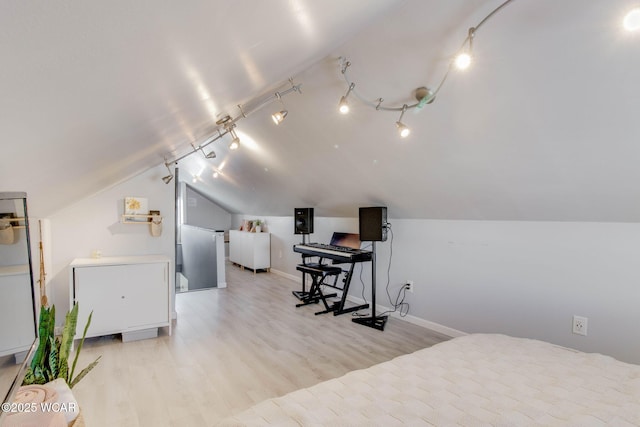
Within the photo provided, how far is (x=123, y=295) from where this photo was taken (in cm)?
331

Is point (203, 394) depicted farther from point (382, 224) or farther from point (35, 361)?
point (382, 224)

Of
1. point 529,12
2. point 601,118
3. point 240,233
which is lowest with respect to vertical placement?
point 240,233

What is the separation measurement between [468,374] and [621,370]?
728mm

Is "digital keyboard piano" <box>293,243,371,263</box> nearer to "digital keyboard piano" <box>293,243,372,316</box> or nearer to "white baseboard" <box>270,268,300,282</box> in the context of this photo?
"digital keyboard piano" <box>293,243,372,316</box>

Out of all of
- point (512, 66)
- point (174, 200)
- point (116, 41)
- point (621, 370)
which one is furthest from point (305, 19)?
point (174, 200)

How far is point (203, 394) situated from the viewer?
7.83 ft

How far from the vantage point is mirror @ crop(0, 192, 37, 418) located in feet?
3.06

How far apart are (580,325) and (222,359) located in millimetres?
2901

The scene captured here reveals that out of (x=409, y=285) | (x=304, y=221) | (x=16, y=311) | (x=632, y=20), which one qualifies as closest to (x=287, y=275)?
(x=304, y=221)

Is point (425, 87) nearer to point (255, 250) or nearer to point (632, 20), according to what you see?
point (632, 20)

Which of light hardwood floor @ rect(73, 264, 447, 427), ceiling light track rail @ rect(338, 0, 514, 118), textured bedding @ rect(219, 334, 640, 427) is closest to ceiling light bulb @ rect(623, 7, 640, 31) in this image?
ceiling light track rail @ rect(338, 0, 514, 118)

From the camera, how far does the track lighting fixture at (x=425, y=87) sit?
1589 mm

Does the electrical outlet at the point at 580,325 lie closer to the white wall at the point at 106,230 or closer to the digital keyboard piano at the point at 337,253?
the digital keyboard piano at the point at 337,253

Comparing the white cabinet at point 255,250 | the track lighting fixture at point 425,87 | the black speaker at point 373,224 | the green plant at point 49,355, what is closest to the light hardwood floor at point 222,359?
the green plant at point 49,355
